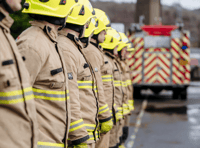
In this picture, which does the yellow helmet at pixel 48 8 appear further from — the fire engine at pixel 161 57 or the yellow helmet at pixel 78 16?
the fire engine at pixel 161 57

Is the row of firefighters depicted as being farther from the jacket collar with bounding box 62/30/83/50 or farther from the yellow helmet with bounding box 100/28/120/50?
the yellow helmet with bounding box 100/28/120/50

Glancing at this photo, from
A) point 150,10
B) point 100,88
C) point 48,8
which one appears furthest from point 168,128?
point 150,10

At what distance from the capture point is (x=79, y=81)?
10.4 ft

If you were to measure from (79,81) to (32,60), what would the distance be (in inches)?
39.8

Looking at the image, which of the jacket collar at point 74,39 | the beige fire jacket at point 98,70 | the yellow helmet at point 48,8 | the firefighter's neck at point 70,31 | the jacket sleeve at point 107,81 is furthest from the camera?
the jacket sleeve at point 107,81

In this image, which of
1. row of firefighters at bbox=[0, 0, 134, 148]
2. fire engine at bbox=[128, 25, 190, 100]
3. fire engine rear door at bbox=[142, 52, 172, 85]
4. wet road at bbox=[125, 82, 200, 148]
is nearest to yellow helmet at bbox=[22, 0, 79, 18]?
row of firefighters at bbox=[0, 0, 134, 148]

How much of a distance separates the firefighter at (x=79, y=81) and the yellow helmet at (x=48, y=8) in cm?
31

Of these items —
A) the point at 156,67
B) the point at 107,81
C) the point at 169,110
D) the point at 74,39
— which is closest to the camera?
the point at 74,39

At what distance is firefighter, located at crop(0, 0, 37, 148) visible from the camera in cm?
169

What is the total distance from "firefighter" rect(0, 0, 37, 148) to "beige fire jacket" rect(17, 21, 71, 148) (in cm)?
43

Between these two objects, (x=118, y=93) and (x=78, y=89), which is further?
(x=118, y=93)

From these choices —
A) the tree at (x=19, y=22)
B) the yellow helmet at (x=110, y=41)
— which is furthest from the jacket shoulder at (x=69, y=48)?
the yellow helmet at (x=110, y=41)

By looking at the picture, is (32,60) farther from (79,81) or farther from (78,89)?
(79,81)

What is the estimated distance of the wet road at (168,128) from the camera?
711 cm
